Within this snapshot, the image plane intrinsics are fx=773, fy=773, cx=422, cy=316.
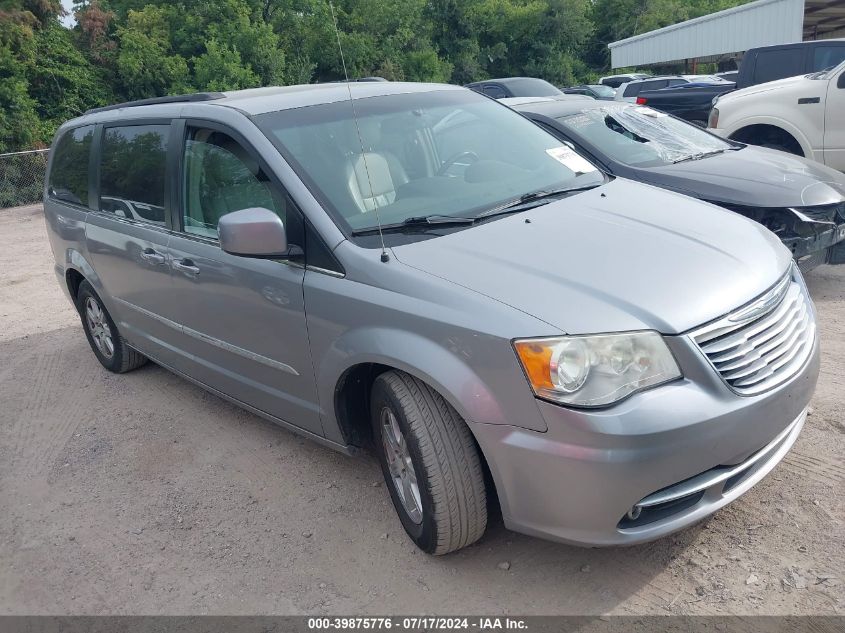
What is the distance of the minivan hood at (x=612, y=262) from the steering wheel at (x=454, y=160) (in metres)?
0.53

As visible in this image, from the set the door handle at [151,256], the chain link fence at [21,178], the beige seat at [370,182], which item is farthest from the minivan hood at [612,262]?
the chain link fence at [21,178]

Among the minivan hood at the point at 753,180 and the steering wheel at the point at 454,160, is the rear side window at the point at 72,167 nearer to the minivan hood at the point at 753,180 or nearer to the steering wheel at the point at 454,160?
the steering wheel at the point at 454,160

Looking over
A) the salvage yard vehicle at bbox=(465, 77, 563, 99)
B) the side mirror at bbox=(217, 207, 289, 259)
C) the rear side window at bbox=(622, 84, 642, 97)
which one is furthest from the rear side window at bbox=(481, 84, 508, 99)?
the side mirror at bbox=(217, 207, 289, 259)

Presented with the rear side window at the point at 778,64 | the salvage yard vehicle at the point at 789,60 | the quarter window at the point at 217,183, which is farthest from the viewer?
the rear side window at the point at 778,64

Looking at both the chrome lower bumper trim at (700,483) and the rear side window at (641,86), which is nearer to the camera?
the chrome lower bumper trim at (700,483)

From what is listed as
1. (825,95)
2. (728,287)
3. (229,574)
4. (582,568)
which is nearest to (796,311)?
(728,287)

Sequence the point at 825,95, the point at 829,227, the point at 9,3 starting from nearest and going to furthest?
1. the point at 829,227
2. the point at 825,95
3. the point at 9,3

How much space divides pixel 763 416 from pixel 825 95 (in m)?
6.94

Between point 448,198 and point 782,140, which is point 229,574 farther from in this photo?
point 782,140

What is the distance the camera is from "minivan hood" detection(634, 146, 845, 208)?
17.3 feet

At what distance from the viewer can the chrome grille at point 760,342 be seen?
2654 millimetres

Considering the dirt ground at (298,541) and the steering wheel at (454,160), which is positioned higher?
the steering wheel at (454,160)

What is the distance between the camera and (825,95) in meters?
8.28

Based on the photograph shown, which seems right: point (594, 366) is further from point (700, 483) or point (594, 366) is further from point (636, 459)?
point (700, 483)
